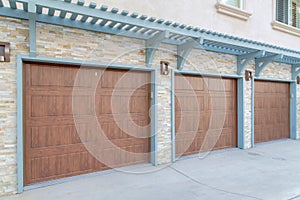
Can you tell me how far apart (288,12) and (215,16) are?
396 cm

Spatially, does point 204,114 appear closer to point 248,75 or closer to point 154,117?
point 154,117

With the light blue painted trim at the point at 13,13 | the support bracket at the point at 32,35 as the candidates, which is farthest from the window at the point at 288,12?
the light blue painted trim at the point at 13,13

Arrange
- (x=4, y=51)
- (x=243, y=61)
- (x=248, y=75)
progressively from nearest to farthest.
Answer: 1. (x=4, y=51)
2. (x=243, y=61)
3. (x=248, y=75)

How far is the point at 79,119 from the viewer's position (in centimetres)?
408

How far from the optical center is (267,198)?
320 cm

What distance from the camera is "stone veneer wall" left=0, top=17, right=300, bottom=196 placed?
131 inches

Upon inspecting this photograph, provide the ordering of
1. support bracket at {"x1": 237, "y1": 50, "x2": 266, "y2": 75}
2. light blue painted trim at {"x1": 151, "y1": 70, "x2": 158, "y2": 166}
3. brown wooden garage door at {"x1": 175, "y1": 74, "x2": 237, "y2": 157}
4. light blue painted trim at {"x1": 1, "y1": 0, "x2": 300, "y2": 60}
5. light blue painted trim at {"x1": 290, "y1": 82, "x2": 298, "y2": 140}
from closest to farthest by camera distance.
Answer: light blue painted trim at {"x1": 1, "y1": 0, "x2": 300, "y2": 60}, light blue painted trim at {"x1": 151, "y1": 70, "x2": 158, "y2": 166}, brown wooden garage door at {"x1": 175, "y1": 74, "x2": 237, "y2": 157}, support bracket at {"x1": 237, "y1": 50, "x2": 266, "y2": 75}, light blue painted trim at {"x1": 290, "y1": 82, "x2": 298, "y2": 140}

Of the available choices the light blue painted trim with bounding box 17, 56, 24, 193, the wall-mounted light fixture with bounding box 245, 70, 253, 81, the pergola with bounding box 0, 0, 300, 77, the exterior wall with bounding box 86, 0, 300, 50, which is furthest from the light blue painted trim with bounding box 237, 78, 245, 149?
the light blue painted trim with bounding box 17, 56, 24, 193

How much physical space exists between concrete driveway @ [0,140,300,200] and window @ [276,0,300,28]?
517 cm

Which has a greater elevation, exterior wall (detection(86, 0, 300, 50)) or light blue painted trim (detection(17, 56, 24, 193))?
exterior wall (detection(86, 0, 300, 50))

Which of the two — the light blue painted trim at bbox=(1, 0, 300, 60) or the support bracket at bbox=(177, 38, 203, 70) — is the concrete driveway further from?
the light blue painted trim at bbox=(1, 0, 300, 60)

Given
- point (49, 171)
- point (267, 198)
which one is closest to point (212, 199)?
point (267, 198)

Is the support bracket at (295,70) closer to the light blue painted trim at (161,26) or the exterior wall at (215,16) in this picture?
the exterior wall at (215,16)

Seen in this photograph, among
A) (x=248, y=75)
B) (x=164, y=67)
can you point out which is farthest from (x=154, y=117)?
(x=248, y=75)
